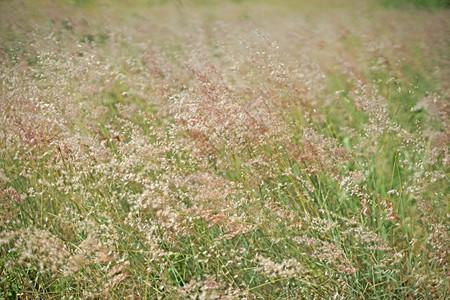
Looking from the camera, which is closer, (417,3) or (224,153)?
(224,153)

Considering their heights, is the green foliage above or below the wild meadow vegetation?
above

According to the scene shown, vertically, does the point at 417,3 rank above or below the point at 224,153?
above

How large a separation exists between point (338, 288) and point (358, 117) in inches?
61.8

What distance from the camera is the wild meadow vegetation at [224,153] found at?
2.05m

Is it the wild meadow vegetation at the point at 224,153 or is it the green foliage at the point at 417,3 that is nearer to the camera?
the wild meadow vegetation at the point at 224,153

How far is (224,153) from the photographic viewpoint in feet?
8.99

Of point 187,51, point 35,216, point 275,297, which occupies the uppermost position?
point 187,51

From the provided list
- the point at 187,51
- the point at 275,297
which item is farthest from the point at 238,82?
the point at 275,297

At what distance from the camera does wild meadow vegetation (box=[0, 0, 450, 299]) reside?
205 centimetres

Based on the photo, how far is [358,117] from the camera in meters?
3.25

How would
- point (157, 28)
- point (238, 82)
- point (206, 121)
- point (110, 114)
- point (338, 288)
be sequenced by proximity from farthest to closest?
point (157, 28), point (110, 114), point (238, 82), point (206, 121), point (338, 288)

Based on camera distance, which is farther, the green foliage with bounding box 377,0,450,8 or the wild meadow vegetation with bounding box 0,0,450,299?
the green foliage with bounding box 377,0,450,8

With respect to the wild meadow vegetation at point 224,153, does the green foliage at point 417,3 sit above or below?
above

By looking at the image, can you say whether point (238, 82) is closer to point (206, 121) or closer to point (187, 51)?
point (187, 51)
